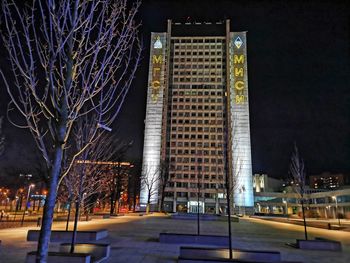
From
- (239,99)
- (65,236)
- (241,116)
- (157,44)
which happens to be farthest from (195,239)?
(157,44)

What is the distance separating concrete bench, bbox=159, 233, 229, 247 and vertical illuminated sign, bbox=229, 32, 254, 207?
209 ft

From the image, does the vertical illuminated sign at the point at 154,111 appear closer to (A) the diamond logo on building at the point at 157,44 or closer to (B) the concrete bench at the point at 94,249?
(A) the diamond logo on building at the point at 157,44

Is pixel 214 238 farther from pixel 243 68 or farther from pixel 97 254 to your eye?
pixel 243 68

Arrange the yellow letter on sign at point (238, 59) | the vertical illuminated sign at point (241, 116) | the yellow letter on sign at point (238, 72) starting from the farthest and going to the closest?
the yellow letter on sign at point (238, 59) < the yellow letter on sign at point (238, 72) < the vertical illuminated sign at point (241, 116)

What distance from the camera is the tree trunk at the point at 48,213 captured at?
4.04 meters

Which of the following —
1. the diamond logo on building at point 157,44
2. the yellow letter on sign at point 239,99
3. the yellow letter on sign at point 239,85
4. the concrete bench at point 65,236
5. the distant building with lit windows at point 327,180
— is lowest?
the concrete bench at point 65,236

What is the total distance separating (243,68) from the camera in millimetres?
87688

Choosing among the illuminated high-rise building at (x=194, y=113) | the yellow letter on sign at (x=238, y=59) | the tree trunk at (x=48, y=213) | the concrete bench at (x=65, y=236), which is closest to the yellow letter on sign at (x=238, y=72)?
the illuminated high-rise building at (x=194, y=113)

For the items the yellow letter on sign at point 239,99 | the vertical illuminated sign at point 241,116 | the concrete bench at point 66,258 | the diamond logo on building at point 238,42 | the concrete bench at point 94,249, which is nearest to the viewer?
the concrete bench at point 66,258

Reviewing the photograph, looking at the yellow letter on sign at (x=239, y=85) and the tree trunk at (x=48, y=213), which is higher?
the yellow letter on sign at (x=239, y=85)

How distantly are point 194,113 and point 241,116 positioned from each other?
1648cm

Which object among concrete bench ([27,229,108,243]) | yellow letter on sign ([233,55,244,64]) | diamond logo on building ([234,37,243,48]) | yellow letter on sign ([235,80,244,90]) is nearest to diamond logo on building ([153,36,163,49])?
yellow letter on sign ([233,55,244,64])

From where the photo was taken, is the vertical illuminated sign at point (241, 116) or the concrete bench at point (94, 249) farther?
the vertical illuminated sign at point (241, 116)

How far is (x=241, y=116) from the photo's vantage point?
275 ft
